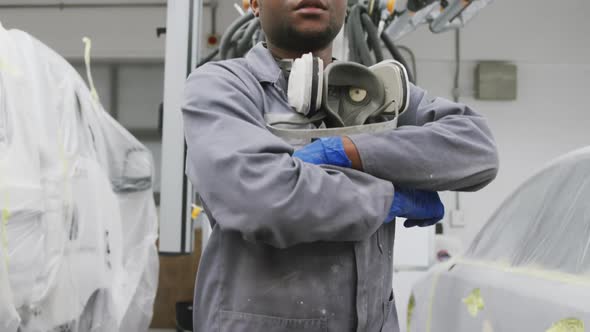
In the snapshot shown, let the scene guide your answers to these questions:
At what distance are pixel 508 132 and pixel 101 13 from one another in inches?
171

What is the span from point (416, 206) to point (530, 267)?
2.58ft

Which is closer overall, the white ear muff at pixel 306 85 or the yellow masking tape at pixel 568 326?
the white ear muff at pixel 306 85

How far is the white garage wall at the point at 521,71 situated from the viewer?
6.10 metres

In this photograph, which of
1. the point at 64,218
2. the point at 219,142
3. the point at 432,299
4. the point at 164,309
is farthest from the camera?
the point at 164,309

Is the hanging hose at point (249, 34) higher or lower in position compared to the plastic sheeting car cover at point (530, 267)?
higher

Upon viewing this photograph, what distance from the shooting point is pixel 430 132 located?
114cm

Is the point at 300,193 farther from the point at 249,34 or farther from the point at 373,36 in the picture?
the point at 249,34

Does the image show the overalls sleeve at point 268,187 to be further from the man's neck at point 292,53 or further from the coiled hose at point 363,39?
the coiled hose at point 363,39

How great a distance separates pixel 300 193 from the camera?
0.98m

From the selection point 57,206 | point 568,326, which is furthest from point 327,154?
point 57,206

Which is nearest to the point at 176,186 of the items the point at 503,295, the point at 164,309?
the point at 503,295

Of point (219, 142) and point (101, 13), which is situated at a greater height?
point (101, 13)

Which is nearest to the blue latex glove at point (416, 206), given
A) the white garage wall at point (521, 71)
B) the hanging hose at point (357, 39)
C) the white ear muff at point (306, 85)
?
the white ear muff at point (306, 85)

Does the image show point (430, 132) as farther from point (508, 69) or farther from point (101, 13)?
point (101, 13)
